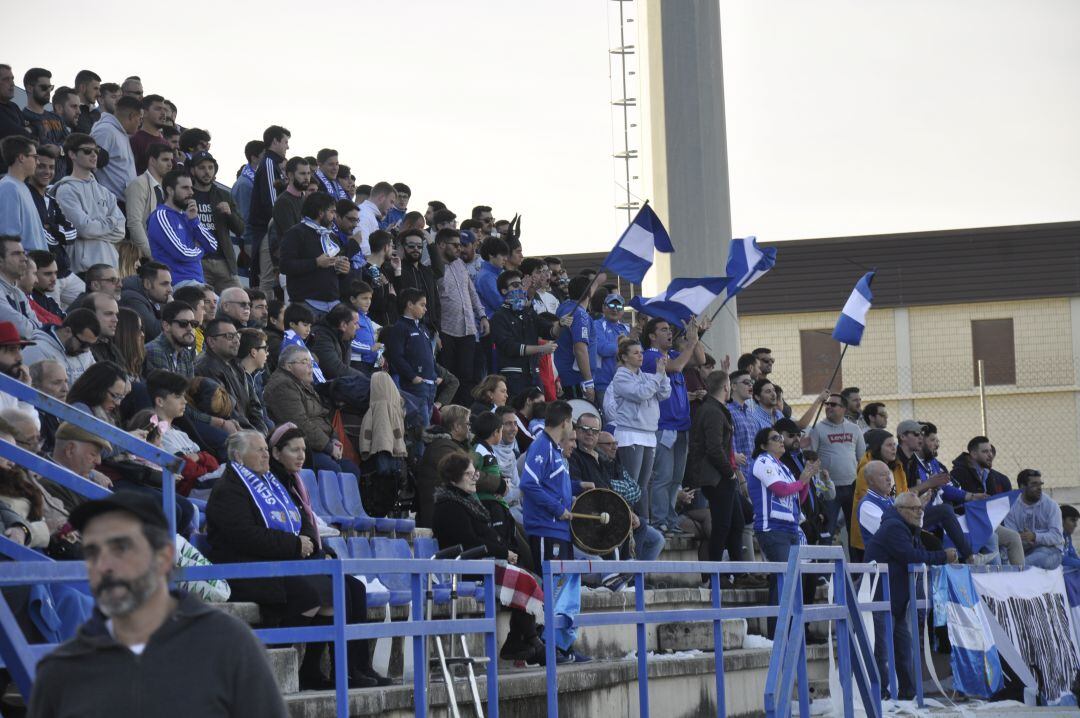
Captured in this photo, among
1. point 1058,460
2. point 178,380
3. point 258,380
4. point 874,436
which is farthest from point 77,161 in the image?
point 1058,460

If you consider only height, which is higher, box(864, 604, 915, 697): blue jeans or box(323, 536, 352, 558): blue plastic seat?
box(323, 536, 352, 558): blue plastic seat

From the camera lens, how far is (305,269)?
13.7 metres

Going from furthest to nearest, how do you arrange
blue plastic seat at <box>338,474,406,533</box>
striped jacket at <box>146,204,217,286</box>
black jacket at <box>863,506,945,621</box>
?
black jacket at <box>863,506,945,621</box> → striped jacket at <box>146,204,217,286</box> → blue plastic seat at <box>338,474,406,533</box>

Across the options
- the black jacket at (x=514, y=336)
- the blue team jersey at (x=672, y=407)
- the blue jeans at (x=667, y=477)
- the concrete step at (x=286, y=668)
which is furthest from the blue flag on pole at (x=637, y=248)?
the concrete step at (x=286, y=668)

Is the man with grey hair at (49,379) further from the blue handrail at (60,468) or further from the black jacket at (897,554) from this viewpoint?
A: the black jacket at (897,554)

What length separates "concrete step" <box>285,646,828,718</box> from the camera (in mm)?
7684

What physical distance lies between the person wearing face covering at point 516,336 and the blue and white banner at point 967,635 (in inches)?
178

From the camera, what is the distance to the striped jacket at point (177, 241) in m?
12.6

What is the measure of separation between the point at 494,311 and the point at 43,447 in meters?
8.10

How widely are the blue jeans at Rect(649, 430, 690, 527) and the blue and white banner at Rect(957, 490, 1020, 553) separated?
3.56 meters

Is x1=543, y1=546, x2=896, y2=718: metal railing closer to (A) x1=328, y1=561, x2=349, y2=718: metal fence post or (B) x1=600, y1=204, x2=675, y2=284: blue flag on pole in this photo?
(A) x1=328, y1=561, x2=349, y2=718: metal fence post

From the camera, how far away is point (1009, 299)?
38.8 m

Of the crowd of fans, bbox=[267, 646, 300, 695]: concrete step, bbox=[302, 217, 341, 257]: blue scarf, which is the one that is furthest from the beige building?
bbox=[267, 646, 300, 695]: concrete step

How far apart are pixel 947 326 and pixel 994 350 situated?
1.35m
